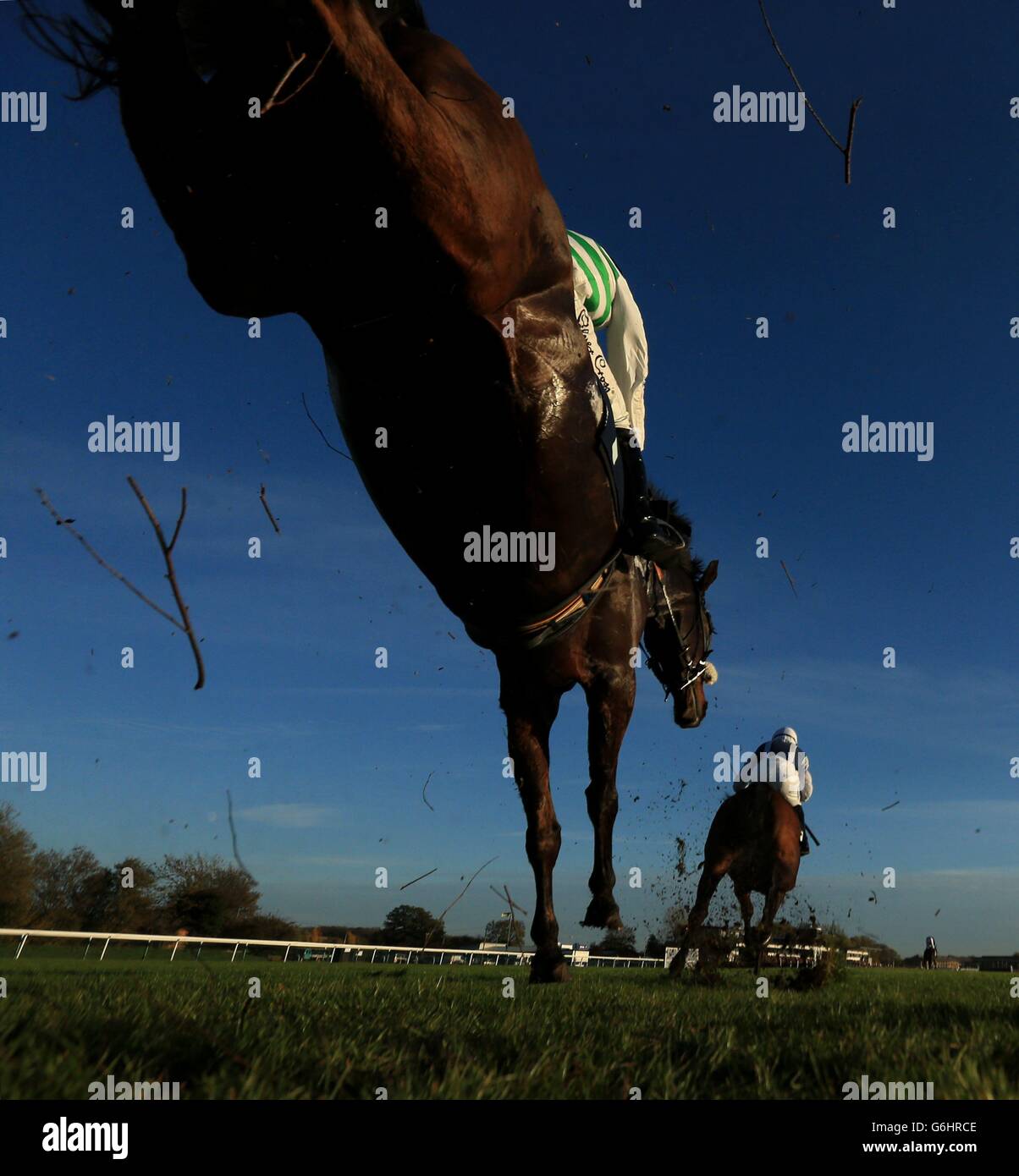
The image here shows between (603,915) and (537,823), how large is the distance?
2.83 feet

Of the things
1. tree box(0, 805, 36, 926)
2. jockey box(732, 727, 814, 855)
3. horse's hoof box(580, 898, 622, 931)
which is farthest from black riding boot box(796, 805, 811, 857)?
tree box(0, 805, 36, 926)

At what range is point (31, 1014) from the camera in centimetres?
246

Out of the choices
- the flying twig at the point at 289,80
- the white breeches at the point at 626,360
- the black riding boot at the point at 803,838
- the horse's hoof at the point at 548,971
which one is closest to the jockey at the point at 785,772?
the black riding boot at the point at 803,838

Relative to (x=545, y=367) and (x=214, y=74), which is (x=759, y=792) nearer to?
(x=545, y=367)

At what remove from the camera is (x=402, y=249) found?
3.46m

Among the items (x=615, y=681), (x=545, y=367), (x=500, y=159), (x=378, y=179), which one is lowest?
(x=615, y=681)

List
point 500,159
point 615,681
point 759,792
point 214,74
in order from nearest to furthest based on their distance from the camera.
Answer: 1. point 214,74
2. point 500,159
3. point 615,681
4. point 759,792

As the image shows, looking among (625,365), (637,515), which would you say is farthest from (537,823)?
(625,365)

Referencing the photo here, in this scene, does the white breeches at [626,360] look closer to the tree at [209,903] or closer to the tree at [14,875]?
the tree at [209,903]

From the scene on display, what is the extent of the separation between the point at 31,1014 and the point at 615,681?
170 inches

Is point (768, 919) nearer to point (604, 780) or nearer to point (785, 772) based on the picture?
point (785, 772)

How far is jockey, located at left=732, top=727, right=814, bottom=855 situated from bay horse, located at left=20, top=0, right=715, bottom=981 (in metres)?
7.52
